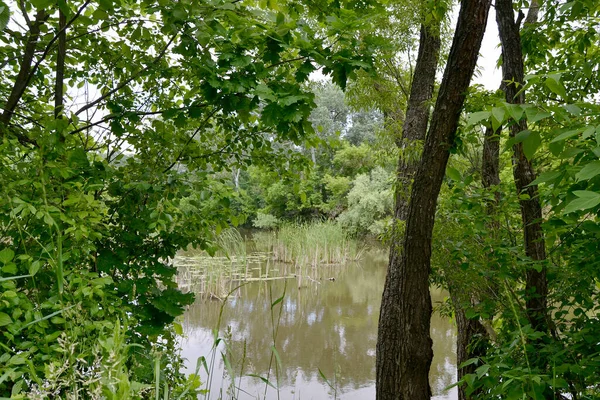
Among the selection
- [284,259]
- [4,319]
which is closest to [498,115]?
[4,319]

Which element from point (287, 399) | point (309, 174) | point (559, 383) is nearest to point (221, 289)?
point (287, 399)

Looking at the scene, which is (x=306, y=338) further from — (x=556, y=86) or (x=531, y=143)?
(x=556, y=86)

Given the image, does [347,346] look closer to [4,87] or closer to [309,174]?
[309,174]

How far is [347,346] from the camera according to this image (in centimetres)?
641

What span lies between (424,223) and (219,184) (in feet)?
3.56

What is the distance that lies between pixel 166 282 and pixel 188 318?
5.43 metres

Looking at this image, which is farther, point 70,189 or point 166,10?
point 166,10

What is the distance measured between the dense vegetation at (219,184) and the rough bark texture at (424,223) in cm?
1

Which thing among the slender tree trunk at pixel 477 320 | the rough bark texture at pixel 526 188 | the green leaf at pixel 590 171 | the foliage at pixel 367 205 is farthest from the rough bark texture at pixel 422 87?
the foliage at pixel 367 205

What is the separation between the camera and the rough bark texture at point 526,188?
2098 millimetres

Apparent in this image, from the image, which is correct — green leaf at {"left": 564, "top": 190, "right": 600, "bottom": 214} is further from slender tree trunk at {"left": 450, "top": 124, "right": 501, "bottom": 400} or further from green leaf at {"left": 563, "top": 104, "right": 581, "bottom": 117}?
slender tree trunk at {"left": 450, "top": 124, "right": 501, "bottom": 400}

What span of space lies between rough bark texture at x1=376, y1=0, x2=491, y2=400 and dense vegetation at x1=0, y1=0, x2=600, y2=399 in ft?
0.04

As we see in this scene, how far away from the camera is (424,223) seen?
2.34 meters

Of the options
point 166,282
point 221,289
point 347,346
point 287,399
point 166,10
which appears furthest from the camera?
point 221,289
